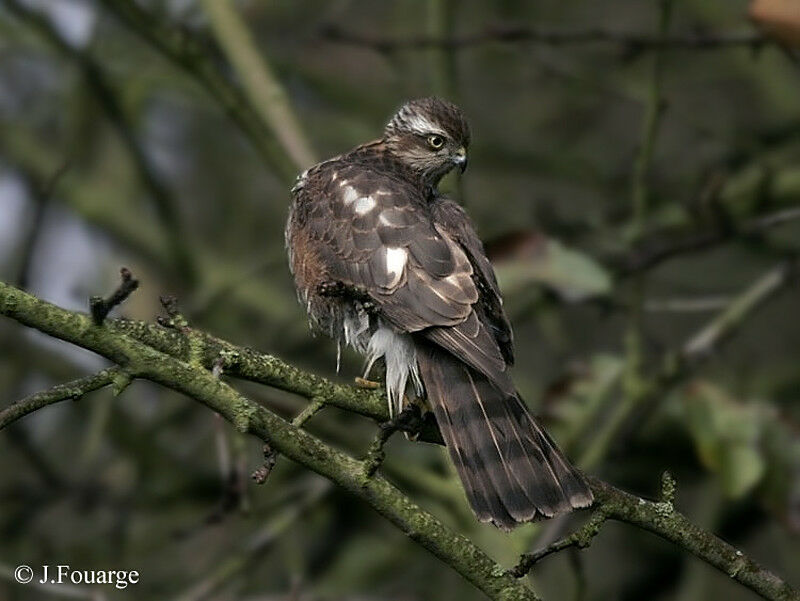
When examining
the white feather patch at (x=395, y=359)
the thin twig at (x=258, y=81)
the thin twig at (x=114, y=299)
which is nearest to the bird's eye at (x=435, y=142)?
the thin twig at (x=258, y=81)

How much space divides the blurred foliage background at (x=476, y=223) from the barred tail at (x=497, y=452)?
0.95 m

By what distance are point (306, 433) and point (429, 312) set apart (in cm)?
84

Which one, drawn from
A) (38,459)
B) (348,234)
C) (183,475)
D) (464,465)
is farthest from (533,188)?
(464,465)

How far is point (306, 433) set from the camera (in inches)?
123

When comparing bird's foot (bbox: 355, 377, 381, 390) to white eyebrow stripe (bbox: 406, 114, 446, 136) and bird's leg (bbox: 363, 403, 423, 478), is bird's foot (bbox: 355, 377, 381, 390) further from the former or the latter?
white eyebrow stripe (bbox: 406, 114, 446, 136)

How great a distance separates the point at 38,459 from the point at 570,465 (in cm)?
355

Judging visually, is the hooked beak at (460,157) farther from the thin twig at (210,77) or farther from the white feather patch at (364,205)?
the thin twig at (210,77)

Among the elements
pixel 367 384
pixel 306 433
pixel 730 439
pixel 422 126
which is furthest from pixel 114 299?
pixel 730 439

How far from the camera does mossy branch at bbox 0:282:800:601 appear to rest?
9.35ft

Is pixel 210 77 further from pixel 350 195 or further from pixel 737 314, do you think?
pixel 737 314

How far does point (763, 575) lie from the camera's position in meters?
3.37

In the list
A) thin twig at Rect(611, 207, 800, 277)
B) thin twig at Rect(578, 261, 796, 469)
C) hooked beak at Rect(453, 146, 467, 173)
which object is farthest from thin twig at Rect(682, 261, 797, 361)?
hooked beak at Rect(453, 146, 467, 173)

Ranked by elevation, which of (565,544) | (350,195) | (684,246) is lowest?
(565,544)

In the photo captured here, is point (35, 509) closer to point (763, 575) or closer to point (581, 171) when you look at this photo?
point (581, 171)
